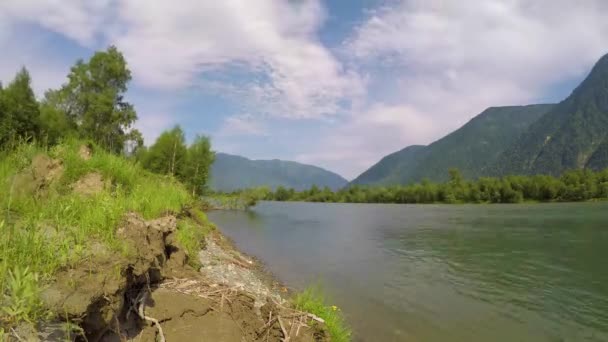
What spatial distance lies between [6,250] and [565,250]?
127 ft

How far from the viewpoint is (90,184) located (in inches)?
393

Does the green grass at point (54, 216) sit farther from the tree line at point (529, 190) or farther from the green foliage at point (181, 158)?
the tree line at point (529, 190)

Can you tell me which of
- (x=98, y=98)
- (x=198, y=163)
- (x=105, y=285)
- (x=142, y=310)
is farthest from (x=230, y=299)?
(x=198, y=163)

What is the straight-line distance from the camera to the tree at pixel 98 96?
38906mm

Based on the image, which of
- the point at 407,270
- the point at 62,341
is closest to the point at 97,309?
the point at 62,341

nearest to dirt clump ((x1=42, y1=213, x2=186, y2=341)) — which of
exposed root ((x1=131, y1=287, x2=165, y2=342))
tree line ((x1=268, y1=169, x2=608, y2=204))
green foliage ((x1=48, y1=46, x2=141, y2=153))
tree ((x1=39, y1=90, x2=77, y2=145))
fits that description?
exposed root ((x1=131, y1=287, x2=165, y2=342))

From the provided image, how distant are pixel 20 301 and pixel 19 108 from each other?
106 ft

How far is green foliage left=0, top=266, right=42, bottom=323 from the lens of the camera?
3672 millimetres

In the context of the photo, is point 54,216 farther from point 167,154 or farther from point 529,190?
point 529,190

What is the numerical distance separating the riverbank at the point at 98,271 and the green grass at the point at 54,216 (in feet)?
0.07

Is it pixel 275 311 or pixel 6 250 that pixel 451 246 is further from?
pixel 6 250

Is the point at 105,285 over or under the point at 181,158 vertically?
under

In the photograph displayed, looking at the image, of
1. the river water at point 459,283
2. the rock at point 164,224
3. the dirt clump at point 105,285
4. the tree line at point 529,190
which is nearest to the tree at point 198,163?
the river water at point 459,283

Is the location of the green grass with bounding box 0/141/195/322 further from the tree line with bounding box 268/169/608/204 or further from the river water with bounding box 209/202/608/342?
the tree line with bounding box 268/169/608/204
